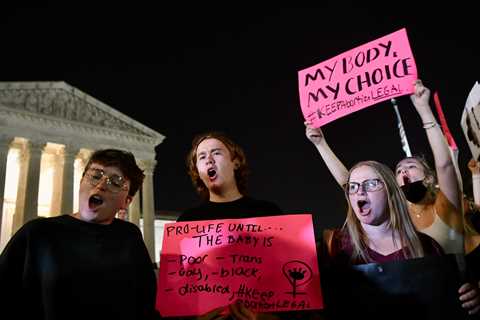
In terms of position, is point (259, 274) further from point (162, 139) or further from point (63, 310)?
point (162, 139)

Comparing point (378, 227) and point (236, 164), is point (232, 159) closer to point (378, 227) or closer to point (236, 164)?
point (236, 164)

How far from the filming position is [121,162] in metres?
3.45

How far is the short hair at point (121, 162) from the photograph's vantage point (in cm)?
340

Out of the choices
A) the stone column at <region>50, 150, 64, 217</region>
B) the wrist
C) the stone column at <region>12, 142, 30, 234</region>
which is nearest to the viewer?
the wrist

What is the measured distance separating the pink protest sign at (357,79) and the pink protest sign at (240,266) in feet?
5.65

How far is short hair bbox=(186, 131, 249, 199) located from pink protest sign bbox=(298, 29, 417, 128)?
3.12 feet

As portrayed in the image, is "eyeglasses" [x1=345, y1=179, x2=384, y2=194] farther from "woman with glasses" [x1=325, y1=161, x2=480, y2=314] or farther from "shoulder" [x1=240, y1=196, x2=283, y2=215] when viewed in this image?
"shoulder" [x1=240, y1=196, x2=283, y2=215]

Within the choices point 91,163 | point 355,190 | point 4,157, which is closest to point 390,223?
point 355,190

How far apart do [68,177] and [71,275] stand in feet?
98.3

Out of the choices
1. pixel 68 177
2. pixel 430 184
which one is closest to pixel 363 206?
pixel 430 184

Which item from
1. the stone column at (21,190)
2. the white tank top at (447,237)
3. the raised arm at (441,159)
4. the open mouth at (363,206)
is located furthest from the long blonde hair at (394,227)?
the stone column at (21,190)

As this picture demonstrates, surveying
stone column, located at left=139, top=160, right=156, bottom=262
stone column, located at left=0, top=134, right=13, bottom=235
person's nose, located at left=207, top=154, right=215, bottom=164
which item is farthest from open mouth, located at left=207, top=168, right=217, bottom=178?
stone column, located at left=139, top=160, right=156, bottom=262

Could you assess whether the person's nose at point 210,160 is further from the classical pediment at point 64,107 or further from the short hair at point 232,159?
the classical pediment at point 64,107

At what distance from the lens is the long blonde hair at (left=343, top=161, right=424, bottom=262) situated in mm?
3010
